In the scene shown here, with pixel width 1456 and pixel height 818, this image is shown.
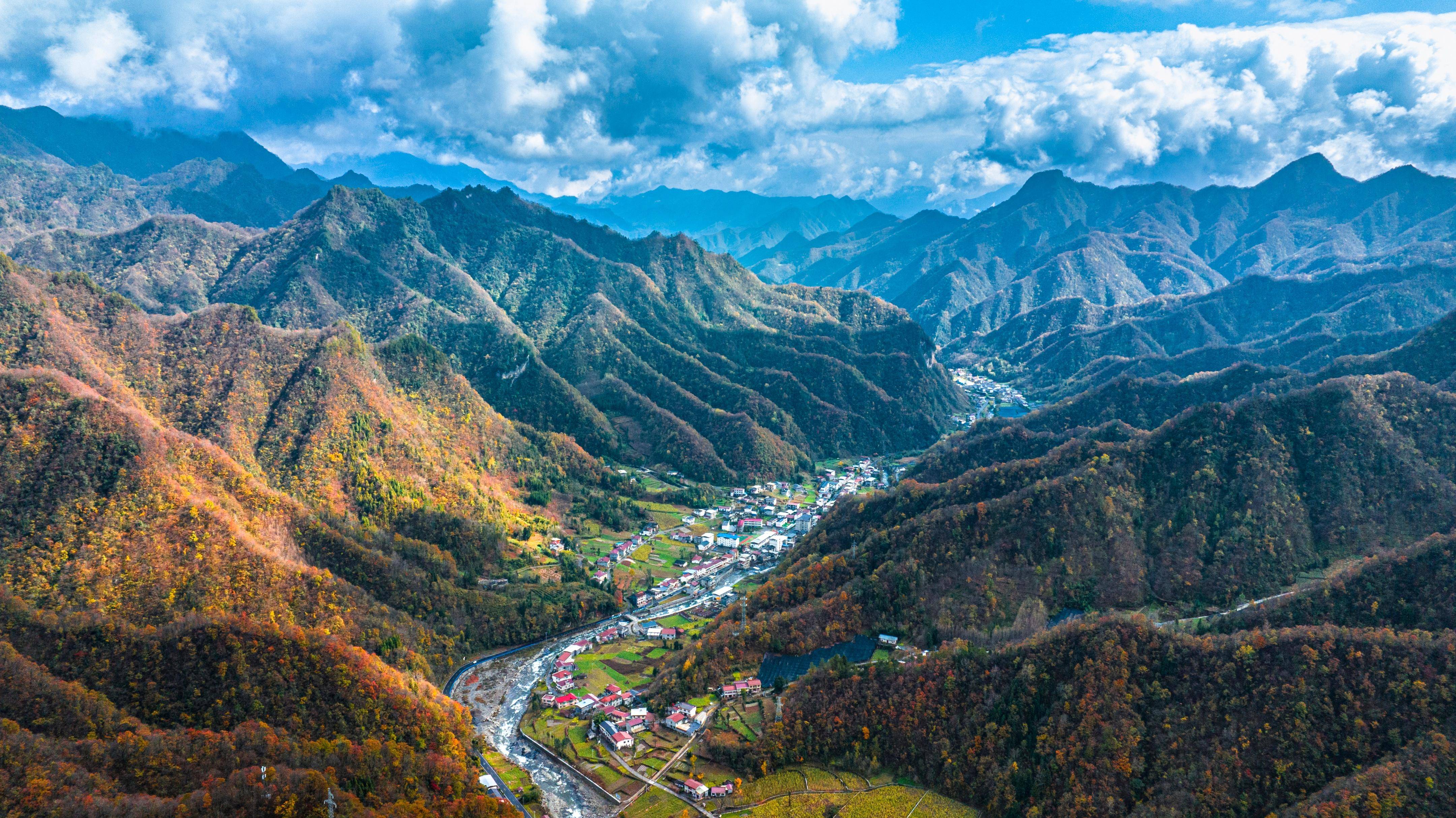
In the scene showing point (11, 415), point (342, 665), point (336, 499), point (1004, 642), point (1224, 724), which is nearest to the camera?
point (1224, 724)

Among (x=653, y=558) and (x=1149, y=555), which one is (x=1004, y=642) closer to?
(x=1149, y=555)

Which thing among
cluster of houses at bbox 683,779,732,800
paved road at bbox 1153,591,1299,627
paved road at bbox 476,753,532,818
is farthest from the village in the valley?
paved road at bbox 1153,591,1299,627

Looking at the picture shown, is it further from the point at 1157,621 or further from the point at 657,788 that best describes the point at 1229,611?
the point at 657,788

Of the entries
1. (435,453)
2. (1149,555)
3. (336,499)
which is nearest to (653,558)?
(435,453)

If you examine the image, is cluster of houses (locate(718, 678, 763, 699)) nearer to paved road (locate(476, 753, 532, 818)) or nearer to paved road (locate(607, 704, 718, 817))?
paved road (locate(607, 704, 718, 817))

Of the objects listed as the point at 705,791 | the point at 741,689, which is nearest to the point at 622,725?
the point at 741,689

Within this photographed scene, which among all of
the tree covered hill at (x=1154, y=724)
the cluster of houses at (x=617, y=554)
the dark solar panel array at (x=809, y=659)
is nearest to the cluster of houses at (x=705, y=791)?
the tree covered hill at (x=1154, y=724)

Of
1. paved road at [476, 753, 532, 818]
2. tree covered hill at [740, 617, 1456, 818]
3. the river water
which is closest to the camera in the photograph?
tree covered hill at [740, 617, 1456, 818]

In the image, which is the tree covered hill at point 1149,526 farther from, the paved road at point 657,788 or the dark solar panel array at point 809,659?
the paved road at point 657,788

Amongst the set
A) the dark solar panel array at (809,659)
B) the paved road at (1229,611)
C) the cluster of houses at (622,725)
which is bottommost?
the cluster of houses at (622,725)
